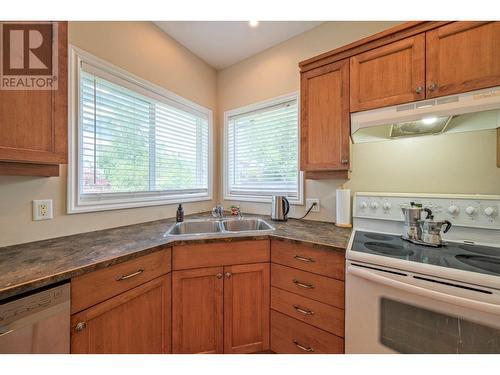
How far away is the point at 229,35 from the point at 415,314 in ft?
8.05

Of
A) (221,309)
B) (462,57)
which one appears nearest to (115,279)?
(221,309)

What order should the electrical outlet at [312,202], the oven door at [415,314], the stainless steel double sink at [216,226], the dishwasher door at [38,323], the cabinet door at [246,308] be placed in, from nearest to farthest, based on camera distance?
the dishwasher door at [38,323] < the oven door at [415,314] < the cabinet door at [246,308] < the stainless steel double sink at [216,226] < the electrical outlet at [312,202]

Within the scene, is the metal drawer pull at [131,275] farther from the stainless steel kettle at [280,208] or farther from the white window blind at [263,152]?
the white window blind at [263,152]

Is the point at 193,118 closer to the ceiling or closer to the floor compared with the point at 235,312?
closer to the ceiling

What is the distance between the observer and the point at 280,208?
1847 mm

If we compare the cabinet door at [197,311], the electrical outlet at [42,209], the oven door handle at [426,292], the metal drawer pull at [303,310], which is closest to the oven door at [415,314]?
the oven door handle at [426,292]

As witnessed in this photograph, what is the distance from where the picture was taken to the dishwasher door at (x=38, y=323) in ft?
2.10

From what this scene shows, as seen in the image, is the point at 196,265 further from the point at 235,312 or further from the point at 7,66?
the point at 7,66

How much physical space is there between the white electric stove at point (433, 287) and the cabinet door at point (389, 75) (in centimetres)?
70

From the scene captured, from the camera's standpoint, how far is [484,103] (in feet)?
3.10

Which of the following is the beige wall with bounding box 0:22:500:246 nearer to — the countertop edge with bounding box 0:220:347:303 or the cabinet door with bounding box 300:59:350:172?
Result: the cabinet door with bounding box 300:59:350:172

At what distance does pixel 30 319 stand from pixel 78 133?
108 cm
